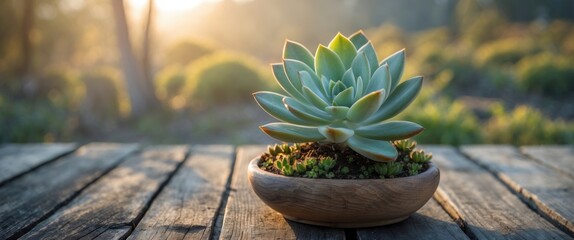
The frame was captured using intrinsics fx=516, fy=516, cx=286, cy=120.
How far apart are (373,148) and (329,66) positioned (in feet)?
0.89

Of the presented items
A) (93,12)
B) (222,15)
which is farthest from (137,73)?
(222,15)

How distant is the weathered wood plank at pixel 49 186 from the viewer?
149 centimetres

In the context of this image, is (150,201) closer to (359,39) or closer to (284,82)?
(284,82)

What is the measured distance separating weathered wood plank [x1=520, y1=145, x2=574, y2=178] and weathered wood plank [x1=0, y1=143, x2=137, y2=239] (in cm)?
189

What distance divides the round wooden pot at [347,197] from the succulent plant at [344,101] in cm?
8

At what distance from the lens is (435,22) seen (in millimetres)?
30219

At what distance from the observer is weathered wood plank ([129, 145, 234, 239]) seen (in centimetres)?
135

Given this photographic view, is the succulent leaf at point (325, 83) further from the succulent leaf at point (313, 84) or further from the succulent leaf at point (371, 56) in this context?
the succulent leaf at point (371, 56)

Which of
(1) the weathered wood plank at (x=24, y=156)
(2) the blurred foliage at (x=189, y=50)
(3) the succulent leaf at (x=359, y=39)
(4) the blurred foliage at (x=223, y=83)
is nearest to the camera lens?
(3) the succulent leaf at (x=359, y=39)

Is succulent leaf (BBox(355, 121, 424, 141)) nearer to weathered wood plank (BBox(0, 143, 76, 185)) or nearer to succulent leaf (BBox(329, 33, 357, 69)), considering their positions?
succulent leaf (BBox(329, 33, 357, 69))

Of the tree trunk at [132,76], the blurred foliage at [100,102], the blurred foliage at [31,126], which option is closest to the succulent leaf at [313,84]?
the blurred foliage at [31,126]

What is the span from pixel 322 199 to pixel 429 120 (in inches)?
153

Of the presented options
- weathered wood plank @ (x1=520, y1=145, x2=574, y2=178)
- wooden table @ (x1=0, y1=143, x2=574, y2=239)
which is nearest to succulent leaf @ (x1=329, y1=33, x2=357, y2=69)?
wooden table @ (x1=0, y1=143, x2=574, y2=239)

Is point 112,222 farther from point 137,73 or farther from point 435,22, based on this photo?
point 435,22
